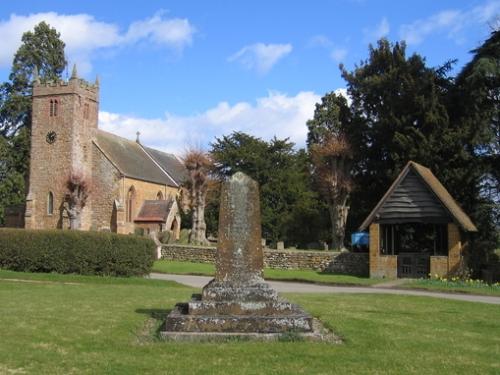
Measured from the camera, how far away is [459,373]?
6844 mm

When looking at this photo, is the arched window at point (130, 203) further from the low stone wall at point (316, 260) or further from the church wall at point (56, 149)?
the low stone wall at point (316, 260)

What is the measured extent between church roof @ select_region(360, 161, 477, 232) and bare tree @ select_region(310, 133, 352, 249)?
9.72 m

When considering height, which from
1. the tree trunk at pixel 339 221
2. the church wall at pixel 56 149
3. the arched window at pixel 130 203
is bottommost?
the tree trunk at pixel 339 221

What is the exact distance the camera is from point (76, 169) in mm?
50062

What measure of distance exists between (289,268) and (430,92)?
50.2 feet

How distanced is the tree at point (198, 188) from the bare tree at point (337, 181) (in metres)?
9.29

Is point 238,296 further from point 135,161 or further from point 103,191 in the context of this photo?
point 135,161

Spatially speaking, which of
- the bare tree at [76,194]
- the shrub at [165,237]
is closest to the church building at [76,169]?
the bare tree at [76,194]

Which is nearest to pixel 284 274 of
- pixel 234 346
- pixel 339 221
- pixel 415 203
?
pixel 415 203

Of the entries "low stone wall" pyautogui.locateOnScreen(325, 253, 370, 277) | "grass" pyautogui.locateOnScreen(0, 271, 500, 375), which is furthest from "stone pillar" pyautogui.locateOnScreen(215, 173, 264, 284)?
"low stone wall" pyautogui.locateOnScreen(325, 253, 370, 277)

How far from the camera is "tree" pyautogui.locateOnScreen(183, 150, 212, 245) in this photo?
43969 mm

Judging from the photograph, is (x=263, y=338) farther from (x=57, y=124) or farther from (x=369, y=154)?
(x=57, y=124)

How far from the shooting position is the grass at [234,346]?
6914 millimetres

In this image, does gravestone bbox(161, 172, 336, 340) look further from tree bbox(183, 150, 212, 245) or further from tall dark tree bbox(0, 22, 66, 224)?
tall dark tree bbox(0, 22, 66, 224)
